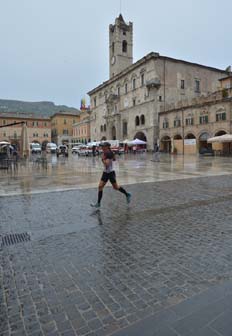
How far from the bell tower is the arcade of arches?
2955 centimetres

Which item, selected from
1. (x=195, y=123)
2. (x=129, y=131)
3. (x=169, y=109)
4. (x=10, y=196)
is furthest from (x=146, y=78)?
(x=10, y=196)

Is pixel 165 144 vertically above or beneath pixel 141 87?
beneath

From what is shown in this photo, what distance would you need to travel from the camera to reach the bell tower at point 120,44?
6197 cm

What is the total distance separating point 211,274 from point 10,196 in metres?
6.65

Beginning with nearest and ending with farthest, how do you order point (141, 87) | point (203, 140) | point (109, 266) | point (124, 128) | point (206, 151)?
point (109, 266)
point (206, 151)
point (203, 140)
point (141, 87)
point (124, 128)

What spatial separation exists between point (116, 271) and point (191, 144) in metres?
37.6

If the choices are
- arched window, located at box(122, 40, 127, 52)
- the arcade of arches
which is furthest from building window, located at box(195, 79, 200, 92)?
arched window, located at box(122, 40, 127, 52)

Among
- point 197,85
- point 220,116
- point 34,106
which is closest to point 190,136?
point 220,116

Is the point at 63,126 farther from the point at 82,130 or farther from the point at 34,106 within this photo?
the point at 34,106

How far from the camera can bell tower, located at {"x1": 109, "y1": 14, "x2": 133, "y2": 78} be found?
62.0 metres

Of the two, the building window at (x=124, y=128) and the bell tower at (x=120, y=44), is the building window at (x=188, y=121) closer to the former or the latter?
the building window at (x=124, y=128)

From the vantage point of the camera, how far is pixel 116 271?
3.15 m

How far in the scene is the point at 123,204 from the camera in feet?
21.9

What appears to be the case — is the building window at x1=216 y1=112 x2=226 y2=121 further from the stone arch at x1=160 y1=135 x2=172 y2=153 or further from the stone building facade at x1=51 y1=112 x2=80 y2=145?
the stone building facade at x1=51 y1=112 x2=80 y2=145
